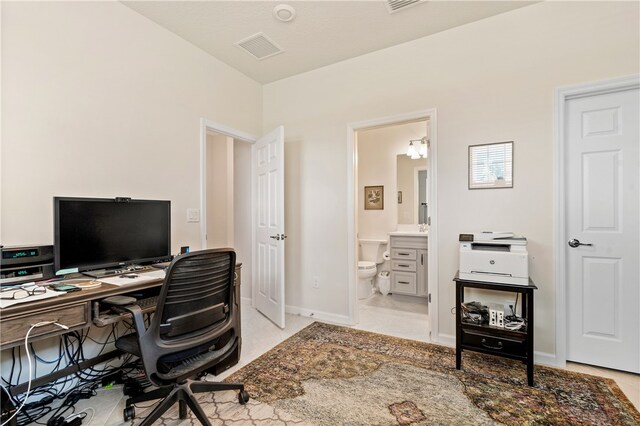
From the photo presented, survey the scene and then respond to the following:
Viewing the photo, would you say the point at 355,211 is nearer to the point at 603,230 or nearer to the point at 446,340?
the point at 446,340

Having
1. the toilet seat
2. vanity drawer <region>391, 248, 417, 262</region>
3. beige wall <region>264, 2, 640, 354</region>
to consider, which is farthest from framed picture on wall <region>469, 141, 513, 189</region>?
the toilet seat

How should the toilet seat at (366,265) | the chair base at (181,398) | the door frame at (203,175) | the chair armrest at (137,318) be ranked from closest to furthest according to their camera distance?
1. the chair armrest at (137,318)
2. the chair base at (181,398)
3. the door frame at (203,175)
4. the toilet seat at (366,265)

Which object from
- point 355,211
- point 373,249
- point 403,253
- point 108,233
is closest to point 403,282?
point 403,253

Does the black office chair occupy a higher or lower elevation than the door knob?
lower

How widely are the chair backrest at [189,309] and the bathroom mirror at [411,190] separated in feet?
11.1

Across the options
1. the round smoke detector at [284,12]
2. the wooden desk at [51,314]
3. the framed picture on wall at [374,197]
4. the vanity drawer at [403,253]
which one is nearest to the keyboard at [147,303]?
the wooden desk at [51,314]

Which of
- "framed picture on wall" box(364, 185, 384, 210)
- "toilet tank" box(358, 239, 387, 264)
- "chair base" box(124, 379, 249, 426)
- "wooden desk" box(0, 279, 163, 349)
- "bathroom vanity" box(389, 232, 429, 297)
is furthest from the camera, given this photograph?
"framed picture on wall" box(364, 185, 384, 210)

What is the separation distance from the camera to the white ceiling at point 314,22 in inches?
92.9

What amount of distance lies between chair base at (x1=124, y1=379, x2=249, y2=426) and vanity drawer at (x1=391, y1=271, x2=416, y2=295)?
2.75m

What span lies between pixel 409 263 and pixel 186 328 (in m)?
3.15

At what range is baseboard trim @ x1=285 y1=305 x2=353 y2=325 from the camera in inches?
127

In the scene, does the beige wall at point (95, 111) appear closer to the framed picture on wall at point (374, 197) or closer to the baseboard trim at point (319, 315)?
the baseboard trim at point (319, 315)

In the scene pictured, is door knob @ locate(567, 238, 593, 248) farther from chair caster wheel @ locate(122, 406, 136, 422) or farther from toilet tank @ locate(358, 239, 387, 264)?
chair caster wheel @ locate(122, 406, 136, 422)

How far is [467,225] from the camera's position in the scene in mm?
2607
